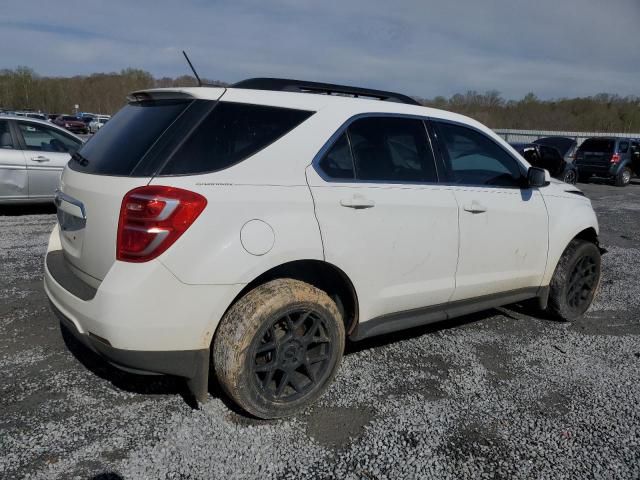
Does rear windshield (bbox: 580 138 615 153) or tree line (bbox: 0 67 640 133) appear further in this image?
tree line (bbox: 0 67 640 133)

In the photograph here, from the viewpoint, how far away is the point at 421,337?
4094 millimetres

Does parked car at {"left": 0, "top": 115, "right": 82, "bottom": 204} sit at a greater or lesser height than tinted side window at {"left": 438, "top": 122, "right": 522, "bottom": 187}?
lesser

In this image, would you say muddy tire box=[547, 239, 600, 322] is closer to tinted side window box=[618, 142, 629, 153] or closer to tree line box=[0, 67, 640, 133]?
tinted side window box=[618, 142, 629, 153]

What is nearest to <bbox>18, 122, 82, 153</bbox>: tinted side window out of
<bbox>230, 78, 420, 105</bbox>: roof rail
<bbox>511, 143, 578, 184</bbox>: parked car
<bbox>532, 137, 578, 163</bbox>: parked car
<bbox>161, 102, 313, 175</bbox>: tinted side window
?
<bbox>230, 78, 420, 105</bbox>: roof rail

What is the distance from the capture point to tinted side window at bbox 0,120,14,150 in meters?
7.77

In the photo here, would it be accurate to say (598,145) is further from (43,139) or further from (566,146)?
(43,139)

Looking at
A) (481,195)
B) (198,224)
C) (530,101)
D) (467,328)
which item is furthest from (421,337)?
(530,101)

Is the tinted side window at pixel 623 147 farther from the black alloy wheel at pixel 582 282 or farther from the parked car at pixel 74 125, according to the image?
the parked car at pixel 74 125

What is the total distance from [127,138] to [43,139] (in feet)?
21.2

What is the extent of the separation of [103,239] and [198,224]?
0.50 metres

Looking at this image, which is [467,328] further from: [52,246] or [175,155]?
[52,246]

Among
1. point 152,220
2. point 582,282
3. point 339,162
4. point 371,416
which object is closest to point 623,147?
point 582,282

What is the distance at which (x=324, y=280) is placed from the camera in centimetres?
305

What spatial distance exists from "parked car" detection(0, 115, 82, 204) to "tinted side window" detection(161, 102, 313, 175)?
251 inches
